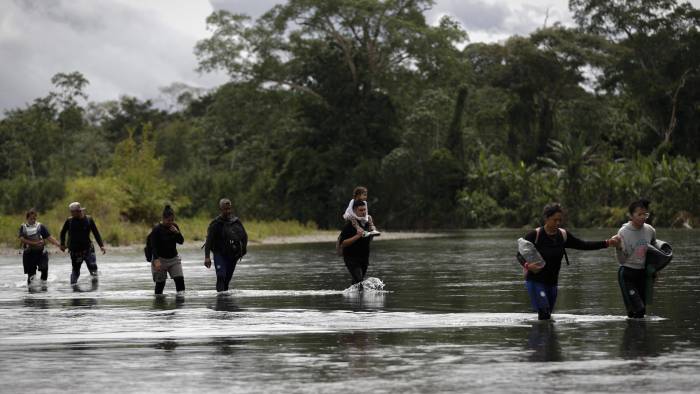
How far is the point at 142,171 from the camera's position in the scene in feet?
207

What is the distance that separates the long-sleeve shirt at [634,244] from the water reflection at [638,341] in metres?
0.71

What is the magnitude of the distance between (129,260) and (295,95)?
168ft

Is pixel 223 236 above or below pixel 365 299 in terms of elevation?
above

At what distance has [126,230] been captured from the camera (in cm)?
5147

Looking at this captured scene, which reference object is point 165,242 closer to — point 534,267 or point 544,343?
point 534,267

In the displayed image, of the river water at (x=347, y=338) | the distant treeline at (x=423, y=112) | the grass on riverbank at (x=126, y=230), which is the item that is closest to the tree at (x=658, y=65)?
the distant treeline at (x=423, y=112)

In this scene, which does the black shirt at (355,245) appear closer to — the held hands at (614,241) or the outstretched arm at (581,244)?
the outstretched arm at (581,244)

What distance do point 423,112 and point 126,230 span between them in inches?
1392

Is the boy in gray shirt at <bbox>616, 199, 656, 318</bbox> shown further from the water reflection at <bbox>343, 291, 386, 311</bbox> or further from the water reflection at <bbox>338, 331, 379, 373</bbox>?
the water reflection at <bbox>343, 291, 386, 311</bbox>

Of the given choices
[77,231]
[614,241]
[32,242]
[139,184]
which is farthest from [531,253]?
[139,184]

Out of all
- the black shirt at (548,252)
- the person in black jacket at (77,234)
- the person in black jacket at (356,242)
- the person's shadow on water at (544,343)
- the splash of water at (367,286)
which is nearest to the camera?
the person's shadow on water at (544,343)

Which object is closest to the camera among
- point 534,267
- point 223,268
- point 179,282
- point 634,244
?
point 534,267

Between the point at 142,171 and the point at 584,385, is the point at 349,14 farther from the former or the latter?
the point at 584,385

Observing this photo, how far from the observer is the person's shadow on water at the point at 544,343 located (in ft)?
38.2
